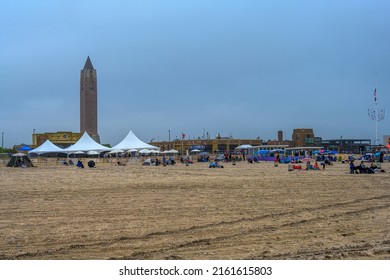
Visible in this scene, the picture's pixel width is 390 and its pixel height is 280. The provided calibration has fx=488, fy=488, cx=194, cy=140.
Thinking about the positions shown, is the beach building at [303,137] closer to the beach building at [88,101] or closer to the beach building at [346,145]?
the beach building at [346,145]

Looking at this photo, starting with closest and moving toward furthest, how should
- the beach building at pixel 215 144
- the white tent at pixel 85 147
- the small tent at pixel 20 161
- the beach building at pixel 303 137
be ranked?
1. the small tent at pixel 20 161
2. the white tent at pixel 85 147
3. the beach building at pixel 303 137
4. the beach building at pixel 215 144

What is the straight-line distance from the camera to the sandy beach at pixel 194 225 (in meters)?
6.31

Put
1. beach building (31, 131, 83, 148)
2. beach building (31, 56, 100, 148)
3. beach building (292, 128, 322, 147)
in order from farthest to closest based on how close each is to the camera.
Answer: beach building (292, 128, 322, 147) < beach building (31, 56, 100, 148) < beach building (31, 131, 83, 148)

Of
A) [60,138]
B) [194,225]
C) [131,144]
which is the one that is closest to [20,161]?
[131,144]

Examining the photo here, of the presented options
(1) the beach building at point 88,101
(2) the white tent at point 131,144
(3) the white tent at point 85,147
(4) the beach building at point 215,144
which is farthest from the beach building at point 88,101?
(2) the white tent at point 131,144

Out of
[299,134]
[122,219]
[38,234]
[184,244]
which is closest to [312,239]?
[184,244]

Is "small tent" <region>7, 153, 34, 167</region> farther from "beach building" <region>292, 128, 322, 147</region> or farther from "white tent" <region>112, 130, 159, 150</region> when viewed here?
"beach building" <region>292, 128, 322, 147</region>

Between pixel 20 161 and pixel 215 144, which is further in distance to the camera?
pixel 215 144

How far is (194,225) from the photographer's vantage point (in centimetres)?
824

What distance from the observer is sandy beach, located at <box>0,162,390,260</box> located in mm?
6309

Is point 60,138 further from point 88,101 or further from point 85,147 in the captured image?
point 85,147

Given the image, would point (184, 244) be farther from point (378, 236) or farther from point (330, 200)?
point (330, 200)

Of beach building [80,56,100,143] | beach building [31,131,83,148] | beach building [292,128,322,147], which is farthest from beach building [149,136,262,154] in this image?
beach building [31,131,83,148]

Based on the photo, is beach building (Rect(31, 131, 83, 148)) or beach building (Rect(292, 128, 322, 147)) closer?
beach building (Rect(31, 131, 83, 148))
